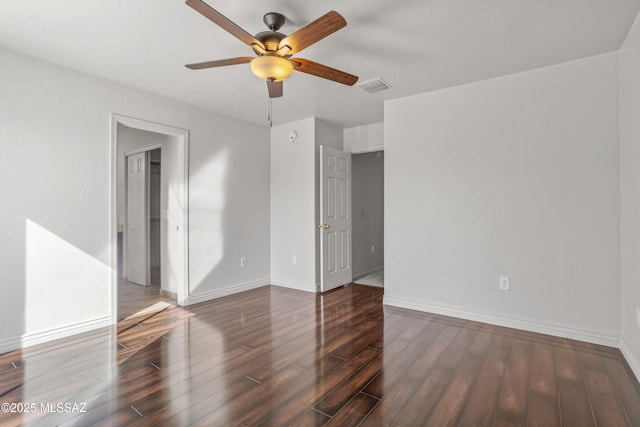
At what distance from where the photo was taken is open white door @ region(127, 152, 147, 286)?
5055 mm

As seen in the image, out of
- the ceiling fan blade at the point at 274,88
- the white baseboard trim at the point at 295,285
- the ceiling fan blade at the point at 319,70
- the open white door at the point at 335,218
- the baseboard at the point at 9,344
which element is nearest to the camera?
the ceiling fan blade at the point at 319,70

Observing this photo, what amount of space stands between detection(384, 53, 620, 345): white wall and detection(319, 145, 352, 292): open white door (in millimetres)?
923

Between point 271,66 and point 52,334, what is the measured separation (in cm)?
301

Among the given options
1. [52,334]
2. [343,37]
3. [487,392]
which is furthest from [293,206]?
[487,392]

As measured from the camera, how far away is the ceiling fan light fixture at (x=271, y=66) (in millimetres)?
2115

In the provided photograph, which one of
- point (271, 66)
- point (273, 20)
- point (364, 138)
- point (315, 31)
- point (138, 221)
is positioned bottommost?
point (138, 221)

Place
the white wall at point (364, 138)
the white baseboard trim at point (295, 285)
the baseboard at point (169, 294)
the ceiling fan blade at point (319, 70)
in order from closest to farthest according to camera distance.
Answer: the ceiling fan blade at point (319, 70)
the baseboard at point (169, 294)
the white baseboard trim at point (295, 285)
the white wall at point (364, 138)

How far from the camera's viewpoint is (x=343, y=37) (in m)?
2.54

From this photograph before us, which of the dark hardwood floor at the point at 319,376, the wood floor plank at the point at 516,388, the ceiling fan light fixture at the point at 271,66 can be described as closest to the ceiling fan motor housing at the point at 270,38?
the ceiling fan light fixture at the point at 271,66

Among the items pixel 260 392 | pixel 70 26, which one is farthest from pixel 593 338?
pixel 70 26

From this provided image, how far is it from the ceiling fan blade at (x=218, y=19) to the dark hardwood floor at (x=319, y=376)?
7.17 ft

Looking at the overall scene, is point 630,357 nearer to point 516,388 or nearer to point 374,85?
point 516,388

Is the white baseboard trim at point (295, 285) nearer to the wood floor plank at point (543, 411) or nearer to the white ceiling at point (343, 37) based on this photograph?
the white ceiling at point (343, 37)

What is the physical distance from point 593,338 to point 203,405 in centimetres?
316
